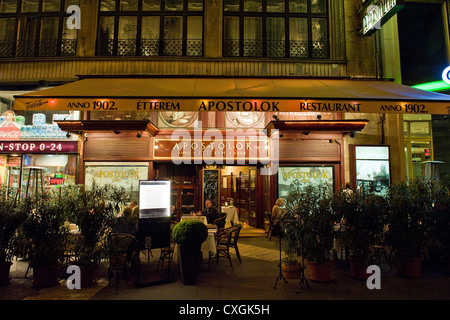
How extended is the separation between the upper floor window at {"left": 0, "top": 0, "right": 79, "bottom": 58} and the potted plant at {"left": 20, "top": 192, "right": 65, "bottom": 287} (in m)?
7.07

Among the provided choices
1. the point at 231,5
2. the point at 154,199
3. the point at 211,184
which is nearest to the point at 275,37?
the point at 231,5

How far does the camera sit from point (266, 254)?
764 centimetres

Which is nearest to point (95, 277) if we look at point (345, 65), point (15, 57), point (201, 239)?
point (201, 239)

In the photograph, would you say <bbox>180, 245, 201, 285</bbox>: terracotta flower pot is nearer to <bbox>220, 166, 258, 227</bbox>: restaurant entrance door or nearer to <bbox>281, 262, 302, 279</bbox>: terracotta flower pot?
<bbox>281, 262, 302, 279</bbox>: terracotta flower pot

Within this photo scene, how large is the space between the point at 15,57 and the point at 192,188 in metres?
7.99

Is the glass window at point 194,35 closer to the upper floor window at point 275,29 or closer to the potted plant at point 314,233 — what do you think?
the upper floor window at point 275,29

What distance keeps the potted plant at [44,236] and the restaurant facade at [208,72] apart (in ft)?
14.0

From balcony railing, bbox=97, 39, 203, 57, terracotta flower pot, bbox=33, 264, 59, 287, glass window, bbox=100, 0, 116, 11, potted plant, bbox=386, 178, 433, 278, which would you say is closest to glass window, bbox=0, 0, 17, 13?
glass window, bbox=100, 0, 116, 11

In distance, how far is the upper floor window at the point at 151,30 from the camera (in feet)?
33.5

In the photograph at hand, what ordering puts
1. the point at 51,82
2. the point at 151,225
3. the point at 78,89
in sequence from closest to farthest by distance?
the point at 151,225, the point at 78,89, the point at 51,82

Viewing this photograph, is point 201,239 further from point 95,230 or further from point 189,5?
point 189,5

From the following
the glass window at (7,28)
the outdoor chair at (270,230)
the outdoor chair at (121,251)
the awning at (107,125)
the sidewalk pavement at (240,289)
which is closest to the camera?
the sidewalk pavement at (240,289)

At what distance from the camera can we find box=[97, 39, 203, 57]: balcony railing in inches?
401

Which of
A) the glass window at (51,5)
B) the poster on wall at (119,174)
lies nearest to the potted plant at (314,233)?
the poster on wall at (119,174)
